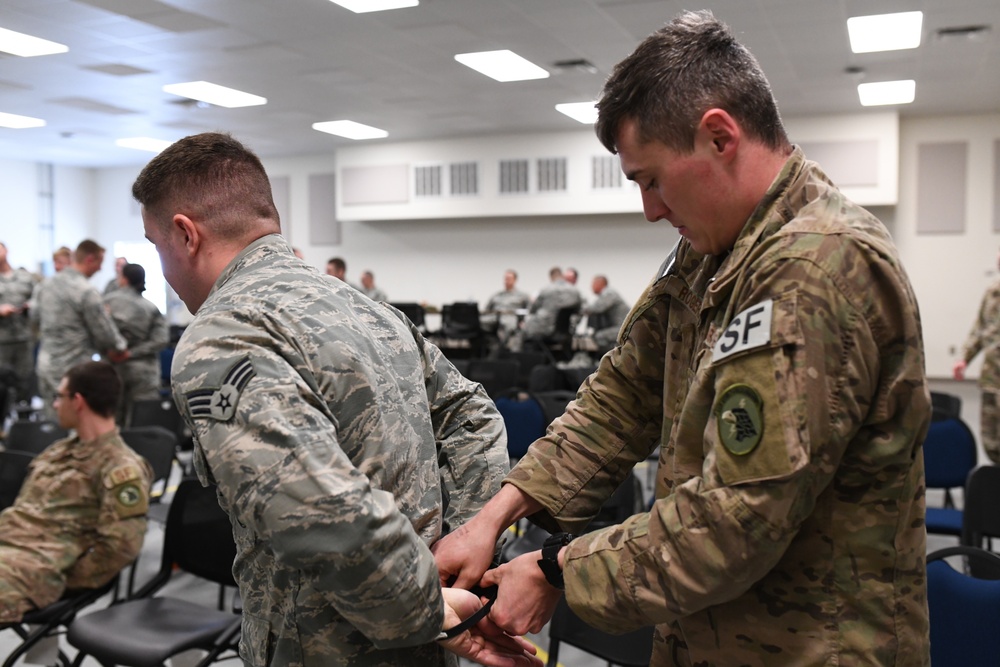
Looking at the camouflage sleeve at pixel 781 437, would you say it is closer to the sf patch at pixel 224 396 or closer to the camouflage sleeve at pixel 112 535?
the sf patch at pixel 224 396

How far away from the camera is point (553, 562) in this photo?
1.30 meters

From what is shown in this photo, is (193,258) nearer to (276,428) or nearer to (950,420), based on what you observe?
(276,428)

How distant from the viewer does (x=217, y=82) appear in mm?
9289

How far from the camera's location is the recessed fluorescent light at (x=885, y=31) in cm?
704

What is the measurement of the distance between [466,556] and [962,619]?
153 centimetres

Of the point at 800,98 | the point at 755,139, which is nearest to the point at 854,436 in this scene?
the point at 755,139

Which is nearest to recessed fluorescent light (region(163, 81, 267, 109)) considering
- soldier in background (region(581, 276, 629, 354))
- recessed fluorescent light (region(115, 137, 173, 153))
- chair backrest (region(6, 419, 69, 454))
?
recessed fluorescent light (region(115, 137, 173, 153))

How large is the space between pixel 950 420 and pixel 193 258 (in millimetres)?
4033

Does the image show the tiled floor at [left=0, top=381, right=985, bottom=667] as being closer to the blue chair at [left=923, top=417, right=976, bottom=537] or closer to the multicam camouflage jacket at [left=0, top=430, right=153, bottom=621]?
the blue chair at [left=923, top=417, right=976, bottom=537]

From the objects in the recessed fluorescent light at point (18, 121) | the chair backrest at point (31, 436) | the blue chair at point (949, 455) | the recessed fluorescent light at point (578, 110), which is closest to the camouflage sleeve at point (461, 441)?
the blue chair at point (949, 455)

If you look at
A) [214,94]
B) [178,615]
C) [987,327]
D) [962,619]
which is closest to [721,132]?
[962,619]

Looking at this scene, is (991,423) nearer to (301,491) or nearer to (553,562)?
(553,562)

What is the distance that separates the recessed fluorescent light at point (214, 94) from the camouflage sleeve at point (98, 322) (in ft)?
→ 12.9

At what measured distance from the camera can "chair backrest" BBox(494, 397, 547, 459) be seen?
15.9 ft
